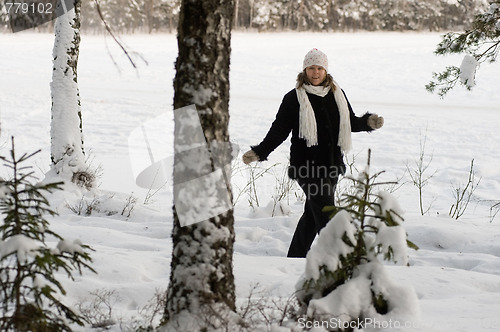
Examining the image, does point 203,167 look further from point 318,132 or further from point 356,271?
point 318,132

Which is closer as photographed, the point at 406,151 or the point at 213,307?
the point at 213,307

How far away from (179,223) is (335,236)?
744 millimetres

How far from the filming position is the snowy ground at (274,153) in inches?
150

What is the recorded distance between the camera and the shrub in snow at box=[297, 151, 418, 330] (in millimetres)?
2508

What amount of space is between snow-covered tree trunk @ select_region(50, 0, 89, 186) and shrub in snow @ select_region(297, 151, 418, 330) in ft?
17.0

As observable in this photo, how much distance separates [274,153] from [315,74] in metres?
7.12

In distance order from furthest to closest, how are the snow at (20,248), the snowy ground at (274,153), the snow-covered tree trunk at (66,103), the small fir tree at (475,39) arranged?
the snow-covered tree trunk at (66,103), the small fir tree at (475,39), the snowy ground at (274,153), the snow at (20,248)

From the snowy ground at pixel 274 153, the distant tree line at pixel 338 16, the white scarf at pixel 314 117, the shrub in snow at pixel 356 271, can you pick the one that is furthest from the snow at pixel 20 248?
the distant tree line at pixel 338 16

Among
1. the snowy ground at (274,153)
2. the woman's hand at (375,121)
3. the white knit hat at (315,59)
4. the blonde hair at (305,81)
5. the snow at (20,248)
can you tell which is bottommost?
the snowy ground at (274,153)

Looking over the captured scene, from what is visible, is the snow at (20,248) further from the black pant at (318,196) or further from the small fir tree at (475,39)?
the small fir tree at (475,39)

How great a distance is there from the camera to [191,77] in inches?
100

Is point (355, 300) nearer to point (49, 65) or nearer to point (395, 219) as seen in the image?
point (395, 219)

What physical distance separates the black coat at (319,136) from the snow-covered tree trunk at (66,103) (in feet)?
11.6

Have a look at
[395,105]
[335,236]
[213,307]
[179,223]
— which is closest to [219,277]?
[213,307]
